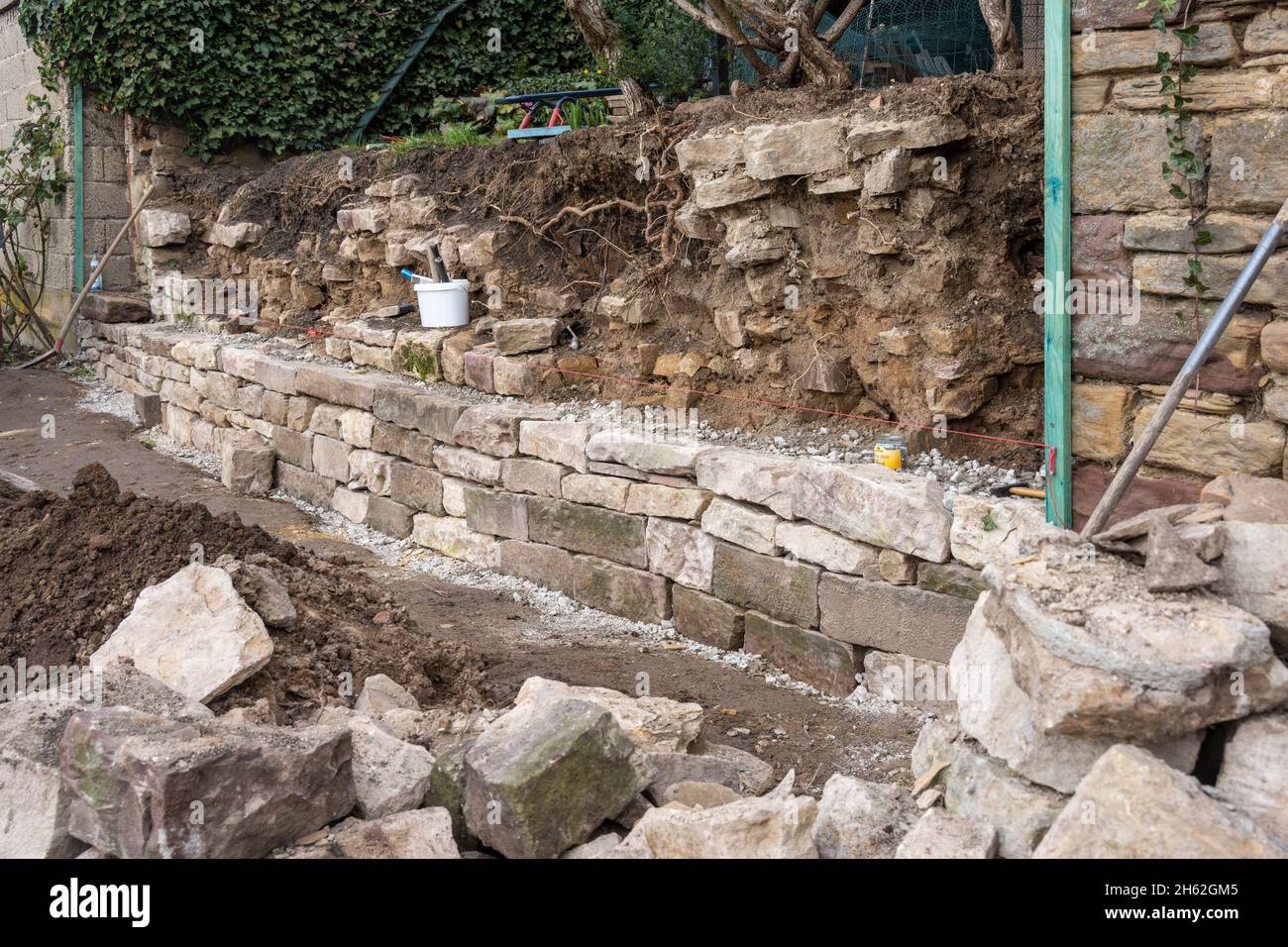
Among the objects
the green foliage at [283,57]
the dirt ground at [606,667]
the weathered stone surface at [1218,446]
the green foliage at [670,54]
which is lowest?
the dirt ground at [606,667]

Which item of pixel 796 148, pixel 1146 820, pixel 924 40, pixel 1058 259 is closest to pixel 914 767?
pixel 1146 820

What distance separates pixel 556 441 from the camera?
6324mm

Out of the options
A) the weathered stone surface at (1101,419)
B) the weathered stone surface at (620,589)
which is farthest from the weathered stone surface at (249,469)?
the weathered stone surface at (1101,419)

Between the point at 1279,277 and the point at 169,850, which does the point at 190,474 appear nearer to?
the point at 169,850

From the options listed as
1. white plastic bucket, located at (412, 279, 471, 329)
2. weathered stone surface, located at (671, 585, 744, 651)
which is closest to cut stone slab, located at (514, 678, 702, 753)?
weathered stone surface, located at (671, 585, 744, 651)

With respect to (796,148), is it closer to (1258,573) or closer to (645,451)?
(645,451)

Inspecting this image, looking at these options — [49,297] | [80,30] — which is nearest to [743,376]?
[80,30]

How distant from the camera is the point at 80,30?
11.5 metres

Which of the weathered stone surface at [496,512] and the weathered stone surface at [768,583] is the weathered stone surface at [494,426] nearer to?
the weathered stone surface at [496,512]

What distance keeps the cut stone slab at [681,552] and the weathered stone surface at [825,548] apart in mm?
490

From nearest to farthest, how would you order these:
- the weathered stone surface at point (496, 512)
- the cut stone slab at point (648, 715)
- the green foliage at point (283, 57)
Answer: the cut stone slab at point (648, 715) → the weathered stone surface at point (496, 512) → the green foliage at point (283, 57)

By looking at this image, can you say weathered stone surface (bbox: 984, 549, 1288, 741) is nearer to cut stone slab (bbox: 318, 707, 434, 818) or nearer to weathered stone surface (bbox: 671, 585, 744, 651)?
cut stone slab (bbox: 318, 707, 434, 818)

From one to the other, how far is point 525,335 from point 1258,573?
5039 millimetres

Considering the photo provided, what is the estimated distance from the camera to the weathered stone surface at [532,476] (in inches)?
252
